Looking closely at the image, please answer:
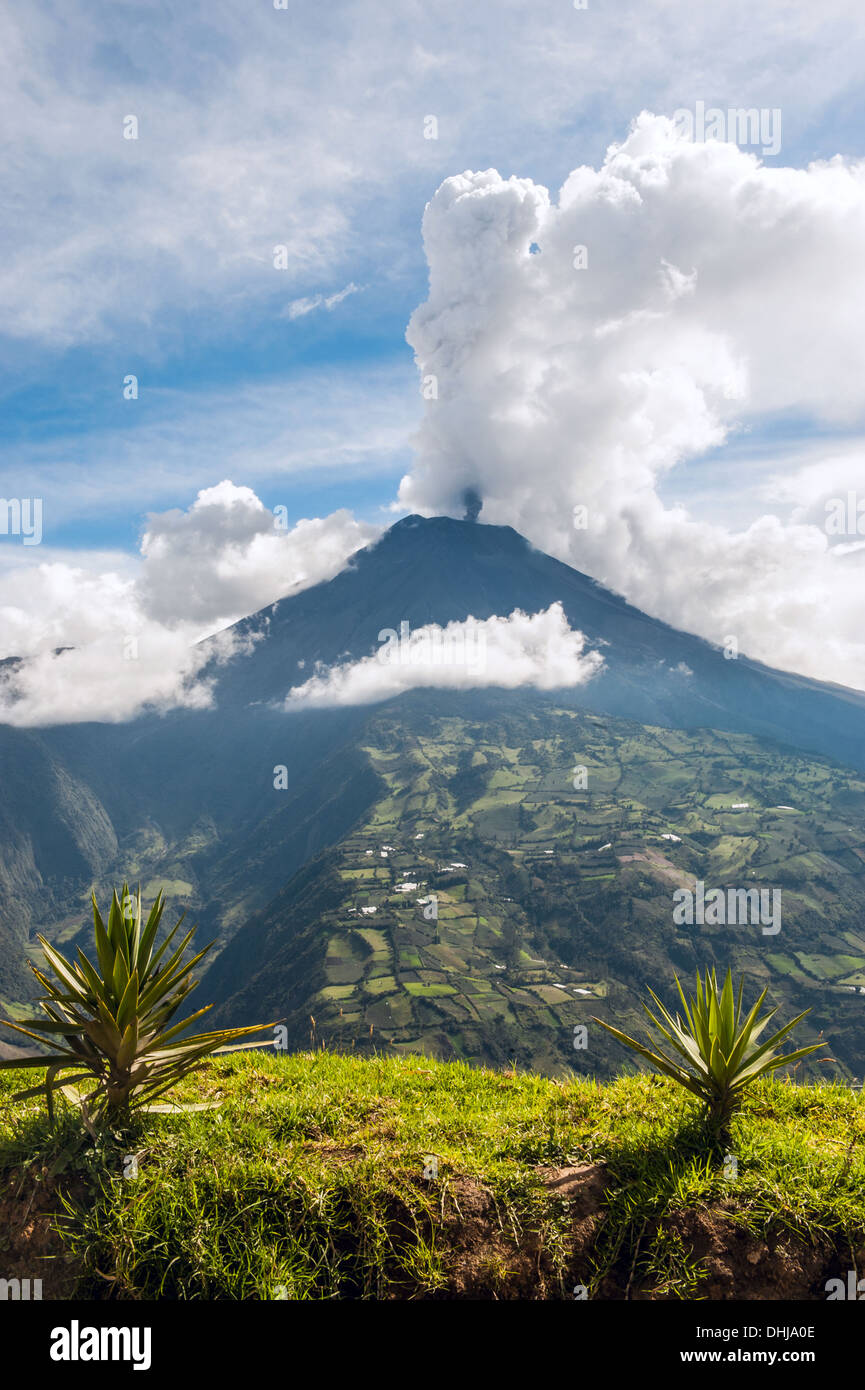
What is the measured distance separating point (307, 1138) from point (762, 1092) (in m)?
4.32

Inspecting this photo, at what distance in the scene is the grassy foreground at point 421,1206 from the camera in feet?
14.8

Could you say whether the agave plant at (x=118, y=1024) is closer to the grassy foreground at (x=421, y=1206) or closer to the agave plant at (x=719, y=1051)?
the grassy foreground at (x=421, y=1206)

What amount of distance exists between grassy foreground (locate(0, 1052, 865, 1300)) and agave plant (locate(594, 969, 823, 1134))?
0.30 m

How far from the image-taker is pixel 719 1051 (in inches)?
227

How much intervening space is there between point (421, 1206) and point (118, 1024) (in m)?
2.77

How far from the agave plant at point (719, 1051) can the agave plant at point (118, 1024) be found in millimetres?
3653

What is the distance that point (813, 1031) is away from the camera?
17100 centimetres

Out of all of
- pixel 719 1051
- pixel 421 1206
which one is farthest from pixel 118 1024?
pixel 719 1051

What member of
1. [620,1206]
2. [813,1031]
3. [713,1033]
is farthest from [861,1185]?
[813,1031]

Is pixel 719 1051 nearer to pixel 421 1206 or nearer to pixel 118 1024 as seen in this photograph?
pixel 421 1206

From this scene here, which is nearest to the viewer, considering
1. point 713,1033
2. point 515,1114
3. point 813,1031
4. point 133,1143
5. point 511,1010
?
point 133,1143

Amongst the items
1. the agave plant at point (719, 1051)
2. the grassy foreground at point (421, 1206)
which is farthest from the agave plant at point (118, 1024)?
the agave plant at point (719, 1051)
